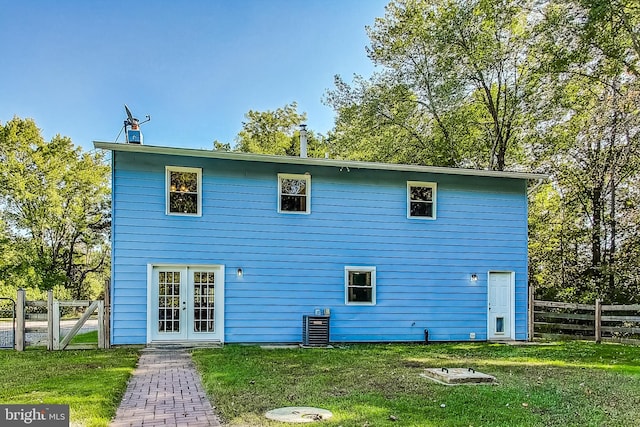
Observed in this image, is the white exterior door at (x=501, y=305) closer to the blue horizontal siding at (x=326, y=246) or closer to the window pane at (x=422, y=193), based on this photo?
the blue horizontal siding at (x=326, y=246)

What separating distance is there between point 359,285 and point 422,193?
2.82 metres

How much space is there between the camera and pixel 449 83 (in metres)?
19.0

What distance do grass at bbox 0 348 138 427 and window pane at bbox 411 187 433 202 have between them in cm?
730

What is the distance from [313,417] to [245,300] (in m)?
6.77

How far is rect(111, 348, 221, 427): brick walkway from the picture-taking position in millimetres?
4801

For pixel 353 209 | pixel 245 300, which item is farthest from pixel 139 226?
pixel 353 209

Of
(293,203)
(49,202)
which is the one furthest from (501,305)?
(49,202)

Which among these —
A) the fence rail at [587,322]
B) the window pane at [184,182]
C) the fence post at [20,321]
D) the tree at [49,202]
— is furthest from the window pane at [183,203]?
the tree at [49,202]

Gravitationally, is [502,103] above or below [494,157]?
above

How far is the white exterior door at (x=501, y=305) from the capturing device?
13.0m

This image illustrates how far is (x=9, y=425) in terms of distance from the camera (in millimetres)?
4406

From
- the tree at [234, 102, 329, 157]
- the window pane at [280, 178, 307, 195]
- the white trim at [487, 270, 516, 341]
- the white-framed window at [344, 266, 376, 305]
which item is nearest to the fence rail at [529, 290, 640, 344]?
the white trim at [487, 270, 516, 341]

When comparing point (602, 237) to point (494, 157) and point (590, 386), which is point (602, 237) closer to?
point (494, 157)

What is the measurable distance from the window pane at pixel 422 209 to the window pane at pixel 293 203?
2.77m
